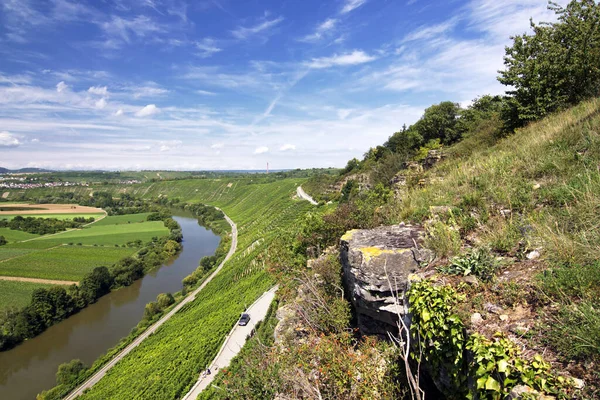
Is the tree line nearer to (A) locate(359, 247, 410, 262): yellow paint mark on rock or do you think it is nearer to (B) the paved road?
(B) the paved road

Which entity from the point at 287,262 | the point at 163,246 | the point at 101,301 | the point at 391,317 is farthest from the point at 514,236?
the point at 163,246

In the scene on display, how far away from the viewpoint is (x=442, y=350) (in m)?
3.96

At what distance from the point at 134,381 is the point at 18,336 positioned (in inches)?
955

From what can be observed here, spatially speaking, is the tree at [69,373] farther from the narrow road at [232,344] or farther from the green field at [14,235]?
the green field at [14,235]

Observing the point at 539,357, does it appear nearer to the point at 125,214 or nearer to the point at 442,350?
the point at 442,350

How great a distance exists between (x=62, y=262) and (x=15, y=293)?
13434 millimetres

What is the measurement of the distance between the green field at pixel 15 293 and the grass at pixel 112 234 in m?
23.1

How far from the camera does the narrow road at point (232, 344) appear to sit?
19.1 meters

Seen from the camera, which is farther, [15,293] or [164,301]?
[15,293]

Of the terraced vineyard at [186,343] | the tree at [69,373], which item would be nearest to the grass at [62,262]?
the tree at [69,373]

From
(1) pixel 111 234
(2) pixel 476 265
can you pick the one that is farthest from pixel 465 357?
(1) pixel 111 234

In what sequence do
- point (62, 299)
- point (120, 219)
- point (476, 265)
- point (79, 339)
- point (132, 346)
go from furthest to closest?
point (120, 219) → point (62, 299) → point (79, 339) → point (132, 346) → point (476, 265)

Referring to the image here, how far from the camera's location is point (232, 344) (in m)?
21.8

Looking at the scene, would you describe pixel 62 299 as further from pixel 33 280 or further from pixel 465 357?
pixel 465 357
